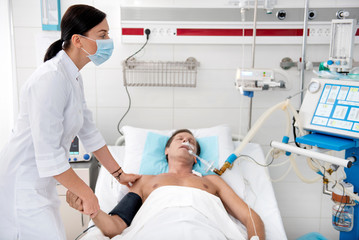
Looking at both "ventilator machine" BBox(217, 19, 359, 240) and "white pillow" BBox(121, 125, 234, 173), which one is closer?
"ventilator machine" BBox(217, 19, 359, 240)

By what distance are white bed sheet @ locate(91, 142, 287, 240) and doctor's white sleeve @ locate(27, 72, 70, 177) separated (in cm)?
82

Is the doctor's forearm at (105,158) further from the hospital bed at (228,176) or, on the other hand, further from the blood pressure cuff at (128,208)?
the hospital bed at (228,176)

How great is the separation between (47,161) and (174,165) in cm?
108

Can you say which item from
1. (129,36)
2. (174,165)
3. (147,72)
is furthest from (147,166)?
(129,36)

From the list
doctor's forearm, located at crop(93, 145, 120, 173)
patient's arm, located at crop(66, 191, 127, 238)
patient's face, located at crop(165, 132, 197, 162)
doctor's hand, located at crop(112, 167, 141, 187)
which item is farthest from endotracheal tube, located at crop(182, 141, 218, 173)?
patient's arm, located at crop(66, 191, 127, 238)

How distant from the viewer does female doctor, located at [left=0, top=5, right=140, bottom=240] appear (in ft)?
4.46

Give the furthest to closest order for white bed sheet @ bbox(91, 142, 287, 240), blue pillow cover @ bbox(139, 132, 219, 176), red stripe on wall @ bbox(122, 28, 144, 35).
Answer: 1. red stripe on wall @ bbox(122, 28, 144, 35)
2. blue pillow cover @ bbox(139, 132, 219, 176)
3. white bed sheet @ bbox(91, 142, 287, 240)

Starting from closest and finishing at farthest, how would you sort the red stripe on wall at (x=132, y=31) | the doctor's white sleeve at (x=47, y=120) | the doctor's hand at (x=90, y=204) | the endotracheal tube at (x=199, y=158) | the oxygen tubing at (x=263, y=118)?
the doctor's white sleeve at (x=47, y=120)
the doctor's hand at (x=90, y=204)
the oxygen tubing at (x=263, y=118)
the endotracheal tube at (x=199, y=158)
the red stripe on wall at (x=132, y=31)

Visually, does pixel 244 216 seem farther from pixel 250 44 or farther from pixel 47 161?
pixel 250 44

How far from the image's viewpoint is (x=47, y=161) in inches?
54.0

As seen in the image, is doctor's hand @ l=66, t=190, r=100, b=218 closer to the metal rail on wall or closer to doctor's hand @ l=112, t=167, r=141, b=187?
doctor's hand @ l=112, t=167, r=141, b=187

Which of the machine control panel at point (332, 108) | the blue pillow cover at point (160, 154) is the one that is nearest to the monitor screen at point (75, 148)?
the blue pillow cover at point (160, 154)

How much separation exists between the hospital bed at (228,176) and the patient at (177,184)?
0.35ft

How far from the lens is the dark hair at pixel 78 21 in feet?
4.91
